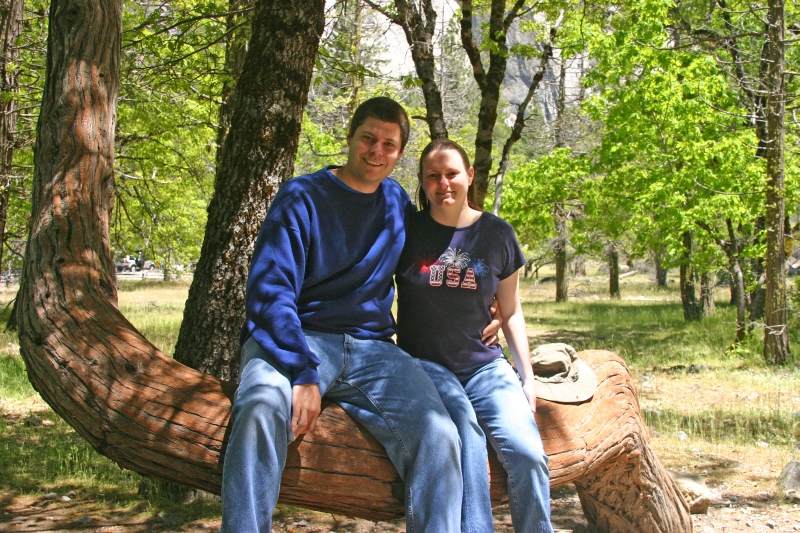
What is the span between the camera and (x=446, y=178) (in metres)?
3.32

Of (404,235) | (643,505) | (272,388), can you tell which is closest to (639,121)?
(643,505)

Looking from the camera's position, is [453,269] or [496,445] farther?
[453,269]

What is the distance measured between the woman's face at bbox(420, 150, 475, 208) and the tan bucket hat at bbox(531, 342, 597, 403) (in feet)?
3.58

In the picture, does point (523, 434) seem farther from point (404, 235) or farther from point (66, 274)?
point (66, 274)

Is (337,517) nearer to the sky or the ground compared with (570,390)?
nearer to the ground

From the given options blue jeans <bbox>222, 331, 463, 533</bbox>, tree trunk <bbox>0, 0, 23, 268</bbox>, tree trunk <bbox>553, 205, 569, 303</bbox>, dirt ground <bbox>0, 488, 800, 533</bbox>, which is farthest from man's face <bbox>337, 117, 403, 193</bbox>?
tree trunk <bbox>553, 205, 569, 303</bbox>

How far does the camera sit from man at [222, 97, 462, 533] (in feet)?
8.49

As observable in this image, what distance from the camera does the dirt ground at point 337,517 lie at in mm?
4496

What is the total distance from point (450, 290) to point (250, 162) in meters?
1.96

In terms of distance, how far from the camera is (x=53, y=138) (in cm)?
352

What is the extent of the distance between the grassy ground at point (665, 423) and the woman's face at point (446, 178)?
9.40ft

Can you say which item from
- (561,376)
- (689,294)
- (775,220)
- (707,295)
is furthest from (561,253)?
(561,376)

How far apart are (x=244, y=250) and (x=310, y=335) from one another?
178 centimetres

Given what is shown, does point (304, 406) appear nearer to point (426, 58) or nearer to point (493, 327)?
point (493, 327)
